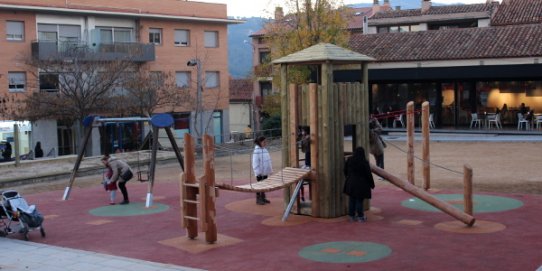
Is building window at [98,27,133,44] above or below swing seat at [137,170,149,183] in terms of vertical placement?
above

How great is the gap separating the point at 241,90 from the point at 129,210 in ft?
145

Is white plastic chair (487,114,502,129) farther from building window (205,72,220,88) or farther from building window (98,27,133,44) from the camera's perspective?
building window (98,27,133,44)

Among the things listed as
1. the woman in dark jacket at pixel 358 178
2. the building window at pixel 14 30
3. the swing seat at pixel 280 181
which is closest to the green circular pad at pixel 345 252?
the woman in dark jacket at pixel 358 178

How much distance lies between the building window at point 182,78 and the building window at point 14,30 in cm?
1098

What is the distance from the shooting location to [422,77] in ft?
124

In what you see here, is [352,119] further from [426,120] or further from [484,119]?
[484,119]

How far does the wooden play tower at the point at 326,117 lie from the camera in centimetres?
1510

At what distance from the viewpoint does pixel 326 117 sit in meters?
15.1

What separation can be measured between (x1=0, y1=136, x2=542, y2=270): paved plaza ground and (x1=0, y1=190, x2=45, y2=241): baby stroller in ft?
0.84

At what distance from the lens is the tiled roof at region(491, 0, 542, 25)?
4403cm

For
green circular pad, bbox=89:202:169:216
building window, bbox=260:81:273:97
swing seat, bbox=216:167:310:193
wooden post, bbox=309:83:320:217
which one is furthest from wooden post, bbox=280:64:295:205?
building window, bbox=260:81:273:97

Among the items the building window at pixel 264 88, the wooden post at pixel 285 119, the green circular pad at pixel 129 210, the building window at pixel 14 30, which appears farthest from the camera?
the building window at pixel 264 88

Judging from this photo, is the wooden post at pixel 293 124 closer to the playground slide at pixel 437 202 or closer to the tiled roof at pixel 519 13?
the playground slide at pixel 437 202

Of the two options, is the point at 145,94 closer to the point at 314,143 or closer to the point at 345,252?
the point at 314,143
